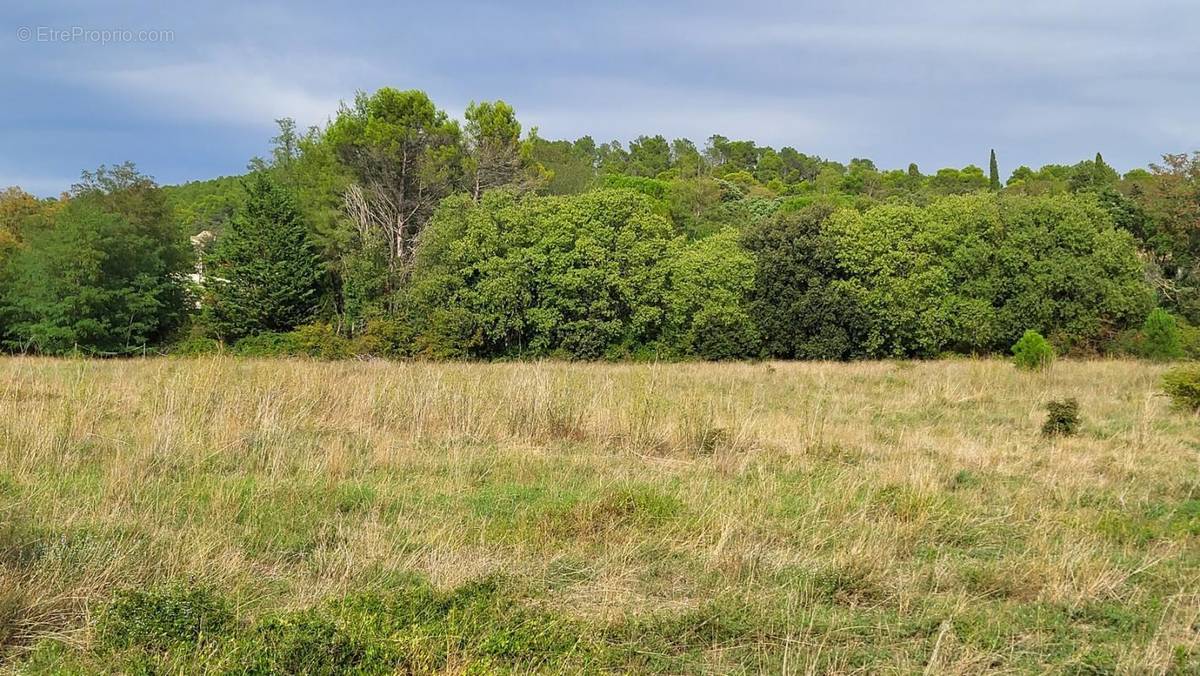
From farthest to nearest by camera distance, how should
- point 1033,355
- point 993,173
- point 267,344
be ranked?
point 993,173 → point 267,344 → point 1033,355

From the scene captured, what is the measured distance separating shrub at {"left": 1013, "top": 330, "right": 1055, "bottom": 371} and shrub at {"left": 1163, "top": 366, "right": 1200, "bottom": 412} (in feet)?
16.8

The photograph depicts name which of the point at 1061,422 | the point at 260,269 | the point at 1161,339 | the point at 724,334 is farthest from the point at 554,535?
the point at 260,269

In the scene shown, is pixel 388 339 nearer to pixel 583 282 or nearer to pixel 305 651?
pixel 583 282

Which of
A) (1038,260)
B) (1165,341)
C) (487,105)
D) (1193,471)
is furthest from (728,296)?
(1193,471)

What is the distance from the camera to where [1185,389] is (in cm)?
1163

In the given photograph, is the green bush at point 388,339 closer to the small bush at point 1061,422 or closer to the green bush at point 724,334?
the green bush at point 724,334

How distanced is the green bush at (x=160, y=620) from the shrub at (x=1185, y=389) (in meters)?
13.5

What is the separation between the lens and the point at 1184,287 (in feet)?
110

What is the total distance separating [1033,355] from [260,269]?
27.5m

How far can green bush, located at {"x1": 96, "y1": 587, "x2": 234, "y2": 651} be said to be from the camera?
10.6 ft

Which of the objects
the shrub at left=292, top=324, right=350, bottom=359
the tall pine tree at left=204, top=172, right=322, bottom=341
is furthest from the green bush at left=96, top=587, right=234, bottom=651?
the tall pine tree at left=204, top=172, right=322, bottom=341

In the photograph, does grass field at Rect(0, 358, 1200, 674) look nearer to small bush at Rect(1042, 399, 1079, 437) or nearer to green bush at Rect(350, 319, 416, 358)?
small bush at Rect(1042, 399, 1079, 437)

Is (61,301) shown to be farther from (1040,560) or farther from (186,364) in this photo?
(1040,560)

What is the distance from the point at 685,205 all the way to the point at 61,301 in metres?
35.0
